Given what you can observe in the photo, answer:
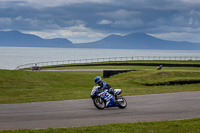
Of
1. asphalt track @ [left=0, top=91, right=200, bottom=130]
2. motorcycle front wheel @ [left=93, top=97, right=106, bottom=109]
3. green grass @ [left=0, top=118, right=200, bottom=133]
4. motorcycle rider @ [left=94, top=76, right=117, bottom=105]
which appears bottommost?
green grass @ [left=0, top=118, right=200, bottom=133]

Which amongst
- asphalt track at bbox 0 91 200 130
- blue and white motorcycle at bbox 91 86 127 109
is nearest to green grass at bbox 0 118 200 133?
asphalt track at bbox 0 91 200 130

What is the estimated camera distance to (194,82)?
108ft

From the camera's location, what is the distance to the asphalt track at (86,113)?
12.2 m

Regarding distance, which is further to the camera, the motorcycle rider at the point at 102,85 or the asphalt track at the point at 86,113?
the motorcycle rider at the point at 102,85

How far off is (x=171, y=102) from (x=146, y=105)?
1953 millimetres

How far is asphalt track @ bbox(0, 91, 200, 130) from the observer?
40.2ft

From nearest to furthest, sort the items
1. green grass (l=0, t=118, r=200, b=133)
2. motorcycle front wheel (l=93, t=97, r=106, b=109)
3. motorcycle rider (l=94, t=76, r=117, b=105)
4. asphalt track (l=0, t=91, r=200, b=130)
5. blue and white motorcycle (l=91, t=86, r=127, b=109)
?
green grass (l=0, t=118, r=200, b=133) → asphalt track (l=0, t=91, r=200, b=130) → motorcycle rider (l=94, t=76, r=117, b=105) → blue and white motorcycle (l=91, t=86, r=127, b=109) → motorcycle front wheel (l=93, t=97, r=106, b=109)

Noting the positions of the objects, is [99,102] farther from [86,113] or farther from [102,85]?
[86,113]

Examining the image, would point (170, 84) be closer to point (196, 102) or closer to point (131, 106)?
point (196, 102)

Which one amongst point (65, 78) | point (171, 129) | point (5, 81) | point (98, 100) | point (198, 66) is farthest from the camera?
point (198, 66)

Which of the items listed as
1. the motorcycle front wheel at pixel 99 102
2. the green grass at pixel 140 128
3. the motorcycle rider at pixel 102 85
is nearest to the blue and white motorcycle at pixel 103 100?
the motorcycle front wheel at pixel 99 102

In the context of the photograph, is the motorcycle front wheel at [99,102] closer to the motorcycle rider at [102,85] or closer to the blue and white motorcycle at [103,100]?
the blue and white motorcycle at [103,100]

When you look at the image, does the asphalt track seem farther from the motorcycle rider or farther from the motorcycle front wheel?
the motorcycle rider

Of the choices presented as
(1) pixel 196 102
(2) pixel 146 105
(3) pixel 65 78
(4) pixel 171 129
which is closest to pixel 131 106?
(2) pixel 146 105
